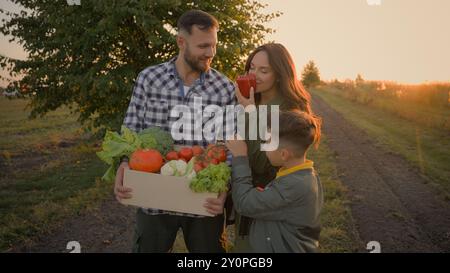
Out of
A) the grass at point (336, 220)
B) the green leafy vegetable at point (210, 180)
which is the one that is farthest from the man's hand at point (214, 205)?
the grass at point (336, 220)

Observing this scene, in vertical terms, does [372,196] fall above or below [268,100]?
below

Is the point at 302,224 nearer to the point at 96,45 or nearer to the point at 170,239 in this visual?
the point at 170,239

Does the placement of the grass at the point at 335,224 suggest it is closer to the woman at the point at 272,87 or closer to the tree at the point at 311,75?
the woman at the point at 272,87

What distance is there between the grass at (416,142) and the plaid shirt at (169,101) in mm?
6896

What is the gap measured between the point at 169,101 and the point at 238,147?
83 cm

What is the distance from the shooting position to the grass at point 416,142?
1008 cm

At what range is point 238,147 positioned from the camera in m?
2.93

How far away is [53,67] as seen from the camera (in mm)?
8992

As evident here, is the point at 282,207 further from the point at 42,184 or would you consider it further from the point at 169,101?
the point at 42,184

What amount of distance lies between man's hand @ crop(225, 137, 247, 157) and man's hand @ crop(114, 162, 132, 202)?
2.70ft

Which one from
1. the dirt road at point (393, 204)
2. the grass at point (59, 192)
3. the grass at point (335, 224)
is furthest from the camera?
the grass at point (59, 192)
